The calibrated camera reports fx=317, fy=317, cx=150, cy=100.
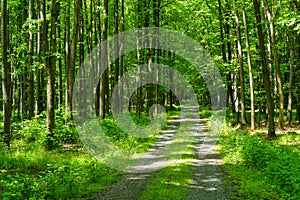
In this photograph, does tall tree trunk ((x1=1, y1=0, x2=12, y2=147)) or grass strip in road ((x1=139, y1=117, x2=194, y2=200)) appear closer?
grass strip in road ((x1=139, y1=117, x2=194, y2=200))

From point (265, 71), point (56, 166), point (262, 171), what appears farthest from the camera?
point (265, 71)

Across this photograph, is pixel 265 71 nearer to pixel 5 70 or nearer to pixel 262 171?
pixel 262 171

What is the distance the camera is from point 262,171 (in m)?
11.1

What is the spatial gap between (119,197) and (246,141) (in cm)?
696

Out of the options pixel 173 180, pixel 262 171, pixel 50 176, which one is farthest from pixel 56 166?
pixel 262 171

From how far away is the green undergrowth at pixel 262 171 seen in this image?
336 inches

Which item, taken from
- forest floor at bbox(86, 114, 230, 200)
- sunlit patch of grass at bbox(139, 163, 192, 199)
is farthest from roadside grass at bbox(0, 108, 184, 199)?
sunlit patch of grass at bbox(139, 163, 192, 199)

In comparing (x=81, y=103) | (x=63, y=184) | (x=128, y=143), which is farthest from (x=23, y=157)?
(x=81, y=103)

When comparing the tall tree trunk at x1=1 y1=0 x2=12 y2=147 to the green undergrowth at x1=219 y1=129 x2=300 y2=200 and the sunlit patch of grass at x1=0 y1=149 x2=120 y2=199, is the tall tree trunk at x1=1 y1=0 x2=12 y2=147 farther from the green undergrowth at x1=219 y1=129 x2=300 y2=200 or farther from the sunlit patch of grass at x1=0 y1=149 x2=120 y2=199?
the green undergrowth at x1=219 y1=129 x2=300 y2=200

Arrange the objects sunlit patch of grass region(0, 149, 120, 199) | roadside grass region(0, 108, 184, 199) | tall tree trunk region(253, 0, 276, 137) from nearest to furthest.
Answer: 1. sunlit patch of grass region(0, 149, 120, 199)
2. roadside grass region(0, 108, 184, 199)
3. tall tree trunk region(253, 0, 276, 137)

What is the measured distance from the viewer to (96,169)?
11070mm

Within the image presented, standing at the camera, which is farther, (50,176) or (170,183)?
(170,183)

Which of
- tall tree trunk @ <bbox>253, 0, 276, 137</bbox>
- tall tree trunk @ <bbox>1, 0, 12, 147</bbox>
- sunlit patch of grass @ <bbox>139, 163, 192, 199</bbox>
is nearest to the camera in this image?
sunlit patch of grass @ <bbox>139, 163, 192, 199</bbox>

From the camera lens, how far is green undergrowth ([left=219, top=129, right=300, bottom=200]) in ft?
28.0
